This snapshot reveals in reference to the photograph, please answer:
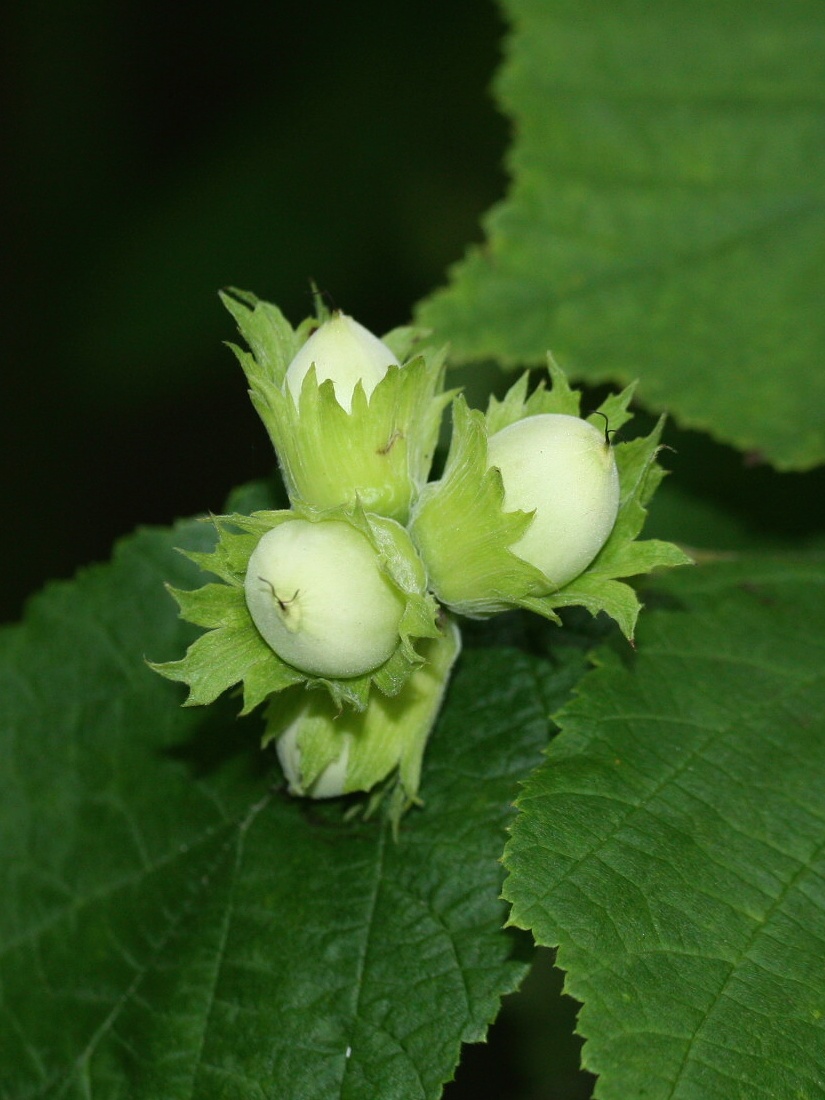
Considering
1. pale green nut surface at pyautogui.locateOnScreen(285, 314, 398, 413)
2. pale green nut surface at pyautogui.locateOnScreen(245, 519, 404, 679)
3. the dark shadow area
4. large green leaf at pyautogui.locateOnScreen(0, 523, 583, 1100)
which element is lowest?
the dark shadow area

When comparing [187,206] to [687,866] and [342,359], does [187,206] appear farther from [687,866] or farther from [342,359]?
[687,866]

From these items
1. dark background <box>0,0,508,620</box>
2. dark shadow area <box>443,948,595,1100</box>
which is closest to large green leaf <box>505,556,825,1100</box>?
dark shadow area <box>443,948,595,1100</box>

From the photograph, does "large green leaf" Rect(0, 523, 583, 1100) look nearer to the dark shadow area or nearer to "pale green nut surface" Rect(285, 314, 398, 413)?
"pale green nut surface" Rect(285, 314, 398, 413)

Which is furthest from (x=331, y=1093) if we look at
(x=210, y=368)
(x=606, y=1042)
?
(x=210, y=368)

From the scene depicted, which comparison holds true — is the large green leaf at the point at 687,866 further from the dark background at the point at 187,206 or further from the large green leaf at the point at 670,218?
the dark background at the point at 187,206

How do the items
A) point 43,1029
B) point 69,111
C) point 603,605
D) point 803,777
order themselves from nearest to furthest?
point 603,605
point 803,777
point 43,1029
point 69,111

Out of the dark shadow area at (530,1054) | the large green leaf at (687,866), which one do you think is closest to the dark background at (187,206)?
the dark shadow area at (530,1054)

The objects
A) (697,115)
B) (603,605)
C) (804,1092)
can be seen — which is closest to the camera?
(804,1092)

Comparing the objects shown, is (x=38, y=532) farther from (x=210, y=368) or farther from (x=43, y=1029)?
(x=43, y=1029)

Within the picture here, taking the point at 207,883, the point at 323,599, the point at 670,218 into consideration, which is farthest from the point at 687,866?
the point at 670,218
